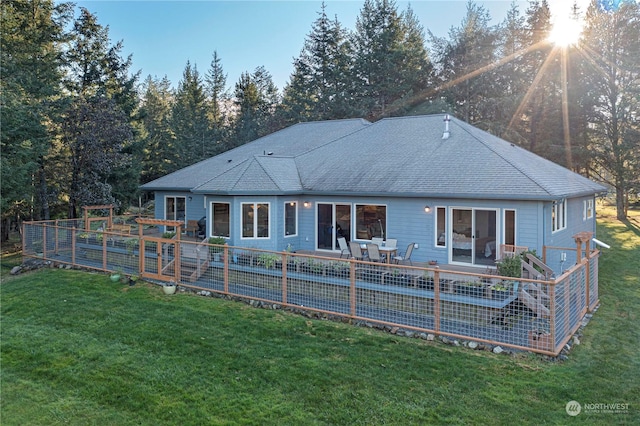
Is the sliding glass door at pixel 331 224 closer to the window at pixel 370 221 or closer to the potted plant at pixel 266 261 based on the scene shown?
the window at pixel 370 221

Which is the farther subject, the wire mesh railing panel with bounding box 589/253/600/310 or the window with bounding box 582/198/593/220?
the window with bounding box 582/198/593/220

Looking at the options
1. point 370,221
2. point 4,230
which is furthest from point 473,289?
point 4,230

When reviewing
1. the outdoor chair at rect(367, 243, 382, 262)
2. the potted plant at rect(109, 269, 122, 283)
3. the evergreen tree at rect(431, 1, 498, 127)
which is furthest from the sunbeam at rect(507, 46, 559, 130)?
the potted plant at rect(109, 269, 122, 283)

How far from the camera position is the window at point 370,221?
12.2m

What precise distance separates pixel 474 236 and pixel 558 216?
293 cm

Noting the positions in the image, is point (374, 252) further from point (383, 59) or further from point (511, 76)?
point (511, 76)

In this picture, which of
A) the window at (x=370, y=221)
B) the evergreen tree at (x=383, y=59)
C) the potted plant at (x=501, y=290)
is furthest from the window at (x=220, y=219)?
the evergreen tree at (x=383, y=59)

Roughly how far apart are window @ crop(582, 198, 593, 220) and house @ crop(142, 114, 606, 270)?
0.04 m

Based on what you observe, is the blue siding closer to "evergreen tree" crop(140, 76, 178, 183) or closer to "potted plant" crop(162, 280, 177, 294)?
"potted plant" crop(162, 280, 177, 294)

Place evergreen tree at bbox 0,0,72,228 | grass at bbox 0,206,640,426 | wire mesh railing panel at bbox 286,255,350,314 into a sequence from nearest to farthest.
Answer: grass at bbox 0,206,640,426 < wire mesh railing panel at bbox 286,255,350,314 < evergreen tree at bbox 0,0,72,228

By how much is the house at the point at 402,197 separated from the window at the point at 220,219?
3 centimetres

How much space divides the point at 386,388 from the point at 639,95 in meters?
28.3

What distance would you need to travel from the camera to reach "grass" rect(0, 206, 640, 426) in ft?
16.4

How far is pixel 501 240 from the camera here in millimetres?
10414
